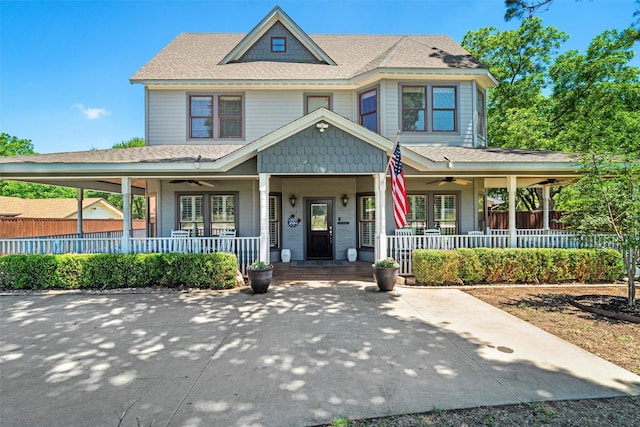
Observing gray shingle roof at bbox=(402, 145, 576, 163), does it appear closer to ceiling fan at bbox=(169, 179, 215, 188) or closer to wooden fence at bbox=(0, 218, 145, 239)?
ceiling fan at bbox=(169, 179, 215, 188)

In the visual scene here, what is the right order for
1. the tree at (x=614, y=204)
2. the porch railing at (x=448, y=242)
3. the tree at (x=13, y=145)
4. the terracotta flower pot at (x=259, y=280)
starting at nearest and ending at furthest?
the tree at (x=614, y=204), the terracotta flower pot at (x=259, y=280), the porch railing at (x=448, y=242), the tree at (x=13, y=145)

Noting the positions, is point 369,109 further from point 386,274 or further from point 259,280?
point 259,280

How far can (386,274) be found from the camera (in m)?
7.35

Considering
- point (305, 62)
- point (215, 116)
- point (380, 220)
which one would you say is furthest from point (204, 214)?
point (305, 62)

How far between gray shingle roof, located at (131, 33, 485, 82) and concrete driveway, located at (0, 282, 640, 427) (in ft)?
27.3

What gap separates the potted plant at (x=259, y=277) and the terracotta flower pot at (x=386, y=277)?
101 inches

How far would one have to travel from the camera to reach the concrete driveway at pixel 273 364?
2.98 meters

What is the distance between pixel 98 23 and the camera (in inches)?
475

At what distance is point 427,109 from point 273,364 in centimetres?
989

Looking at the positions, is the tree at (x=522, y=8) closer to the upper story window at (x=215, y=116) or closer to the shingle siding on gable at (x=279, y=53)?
the shingle siding on gable at (x=279, y=53)

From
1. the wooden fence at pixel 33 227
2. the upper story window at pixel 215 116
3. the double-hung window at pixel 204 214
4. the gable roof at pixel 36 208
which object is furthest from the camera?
the gable roof at pixel 36 208

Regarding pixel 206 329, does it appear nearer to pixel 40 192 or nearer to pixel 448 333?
pixel 448 333

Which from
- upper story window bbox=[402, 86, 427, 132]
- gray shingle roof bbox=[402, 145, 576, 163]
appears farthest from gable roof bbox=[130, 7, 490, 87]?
gray shingle roof bbox=[402, 145, 576, 163]

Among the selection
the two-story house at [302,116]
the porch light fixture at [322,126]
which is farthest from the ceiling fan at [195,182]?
the porch light fixture at [322,126]
